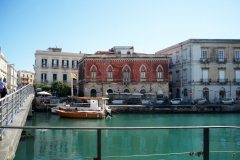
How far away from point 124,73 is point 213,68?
15140mm

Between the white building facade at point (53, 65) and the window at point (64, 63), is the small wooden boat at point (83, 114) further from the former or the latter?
the window at point (64, 63)

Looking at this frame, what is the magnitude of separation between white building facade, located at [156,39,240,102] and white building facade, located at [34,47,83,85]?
26.2 m

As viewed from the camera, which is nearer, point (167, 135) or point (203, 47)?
point (167, 135)

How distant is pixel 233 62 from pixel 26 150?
3789 cm

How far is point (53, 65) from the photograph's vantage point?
53.3 metres

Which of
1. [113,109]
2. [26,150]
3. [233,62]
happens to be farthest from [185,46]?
[26,150]

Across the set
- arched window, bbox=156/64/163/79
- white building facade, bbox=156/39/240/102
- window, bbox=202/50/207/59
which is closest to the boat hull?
arched window, bbox=156/64/163/79

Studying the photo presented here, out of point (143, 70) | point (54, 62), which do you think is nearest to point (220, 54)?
point (143, 70)

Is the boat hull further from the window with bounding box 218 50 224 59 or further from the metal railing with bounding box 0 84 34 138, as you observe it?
the window with bounding box 218 50 224 59

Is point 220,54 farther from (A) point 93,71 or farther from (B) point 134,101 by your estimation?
(A) point 93,71

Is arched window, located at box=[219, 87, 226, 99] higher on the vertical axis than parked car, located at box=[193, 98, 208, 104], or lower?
higher

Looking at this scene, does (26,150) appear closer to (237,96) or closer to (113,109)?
(113,109)

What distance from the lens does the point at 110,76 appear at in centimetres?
4156

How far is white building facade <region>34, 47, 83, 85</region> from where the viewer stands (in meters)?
52.2
